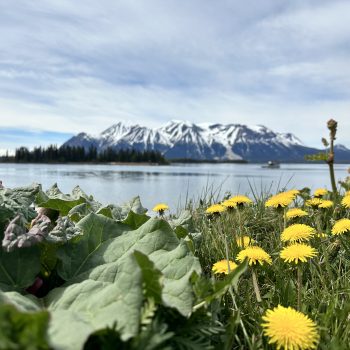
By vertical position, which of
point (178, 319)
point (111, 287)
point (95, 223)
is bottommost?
point (178, 319)

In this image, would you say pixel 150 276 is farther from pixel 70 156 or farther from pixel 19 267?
pixel 70 156

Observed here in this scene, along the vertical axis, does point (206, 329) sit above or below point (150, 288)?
below

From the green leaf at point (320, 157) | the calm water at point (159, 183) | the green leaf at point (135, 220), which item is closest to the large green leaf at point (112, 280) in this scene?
the green leaf at point (135, 220)

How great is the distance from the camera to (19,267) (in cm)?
186

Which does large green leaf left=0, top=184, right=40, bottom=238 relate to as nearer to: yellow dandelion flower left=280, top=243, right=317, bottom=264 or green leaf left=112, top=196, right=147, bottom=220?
green leaf left=112, top=196, right=147, bottom=220

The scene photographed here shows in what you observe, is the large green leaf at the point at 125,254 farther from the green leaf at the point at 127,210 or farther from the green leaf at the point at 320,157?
the green leaf at the point at 320,157

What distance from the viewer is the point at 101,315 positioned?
1414 millimetres

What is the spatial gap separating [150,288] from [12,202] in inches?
40.7

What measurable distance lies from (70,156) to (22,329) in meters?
151

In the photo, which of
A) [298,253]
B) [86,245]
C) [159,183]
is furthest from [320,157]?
[159,183]

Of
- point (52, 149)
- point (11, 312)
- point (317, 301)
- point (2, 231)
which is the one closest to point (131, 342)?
point (11, 312)

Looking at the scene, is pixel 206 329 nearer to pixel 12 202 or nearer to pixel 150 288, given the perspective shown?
pixel 150 288

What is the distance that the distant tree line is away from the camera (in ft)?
479

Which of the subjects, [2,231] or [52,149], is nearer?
[2,231]
